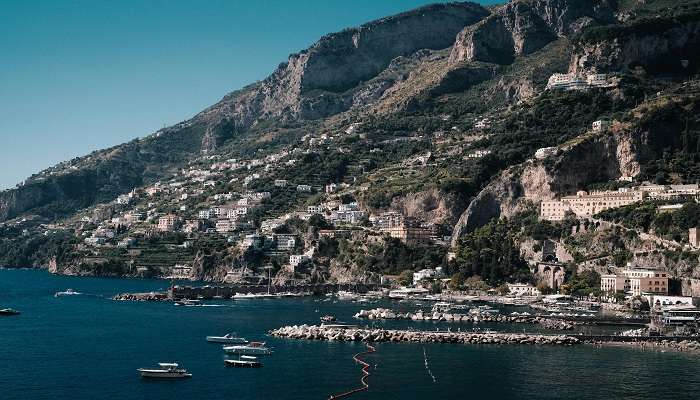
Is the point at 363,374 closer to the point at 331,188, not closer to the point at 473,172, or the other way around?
the point at 473,172

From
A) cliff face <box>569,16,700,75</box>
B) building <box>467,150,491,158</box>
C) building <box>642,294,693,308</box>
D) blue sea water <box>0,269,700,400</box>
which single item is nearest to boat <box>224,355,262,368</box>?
blue sea water <box>0,269,700,400</box>

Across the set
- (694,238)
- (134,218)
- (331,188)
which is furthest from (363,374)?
(134,218)

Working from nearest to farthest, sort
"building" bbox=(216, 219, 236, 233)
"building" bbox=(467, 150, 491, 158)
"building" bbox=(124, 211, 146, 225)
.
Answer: "building" bbox=(467, 150, 491, 158)
"building" bbox=(216, 219, 236, 233)
"building" bbox=(124, 211, 146, 225)

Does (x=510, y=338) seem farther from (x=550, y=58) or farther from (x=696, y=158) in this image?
(x=550, y=58)

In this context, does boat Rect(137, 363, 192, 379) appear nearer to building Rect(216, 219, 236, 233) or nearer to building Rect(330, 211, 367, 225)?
building Rect(330, 211, 367, 225)

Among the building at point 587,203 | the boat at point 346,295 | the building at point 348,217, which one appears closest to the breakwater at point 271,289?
the boat at point 346,295

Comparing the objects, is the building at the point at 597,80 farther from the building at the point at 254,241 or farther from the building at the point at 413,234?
the building at the point at 254,241
